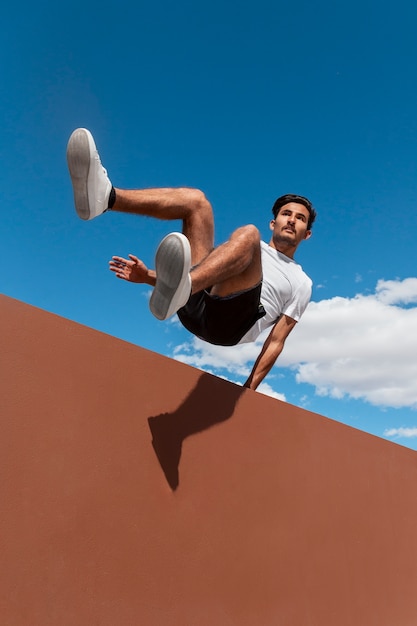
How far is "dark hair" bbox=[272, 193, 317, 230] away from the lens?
2.82m

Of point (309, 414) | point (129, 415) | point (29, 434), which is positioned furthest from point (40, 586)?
point (309, 414)

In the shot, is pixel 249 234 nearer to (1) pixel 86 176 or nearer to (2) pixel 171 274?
(2) pixel 171 274

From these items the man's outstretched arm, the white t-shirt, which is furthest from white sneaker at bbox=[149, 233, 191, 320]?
the man's outstretched arm

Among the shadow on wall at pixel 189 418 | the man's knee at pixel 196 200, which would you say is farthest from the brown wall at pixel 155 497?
the man's knee at pixel 196 200

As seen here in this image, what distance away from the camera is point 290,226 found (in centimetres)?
273

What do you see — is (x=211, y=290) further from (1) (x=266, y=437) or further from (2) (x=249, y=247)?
(1) (x=266, y=437)

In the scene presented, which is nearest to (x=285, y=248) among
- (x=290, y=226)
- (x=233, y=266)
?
(x=290, y=226)

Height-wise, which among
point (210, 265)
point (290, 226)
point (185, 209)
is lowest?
point (210, 265)

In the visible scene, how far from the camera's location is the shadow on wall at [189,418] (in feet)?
5.69

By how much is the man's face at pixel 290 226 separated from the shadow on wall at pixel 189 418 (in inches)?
34.3

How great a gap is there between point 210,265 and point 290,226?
1.05m

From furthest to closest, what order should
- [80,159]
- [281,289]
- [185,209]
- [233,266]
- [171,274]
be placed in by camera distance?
[281,289]
[185,209]
[233,266]
[80,159]
[171,274]

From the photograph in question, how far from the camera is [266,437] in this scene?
2154 millimetres

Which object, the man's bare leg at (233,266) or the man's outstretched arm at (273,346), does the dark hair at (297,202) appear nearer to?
the man's outstretched arm at (273,346)
